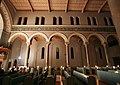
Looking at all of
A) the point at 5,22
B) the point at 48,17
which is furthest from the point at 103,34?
the point at 5,22

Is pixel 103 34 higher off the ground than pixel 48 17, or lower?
lower

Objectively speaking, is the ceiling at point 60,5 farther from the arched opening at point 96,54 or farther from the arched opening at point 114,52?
the arched opening at point 114,52

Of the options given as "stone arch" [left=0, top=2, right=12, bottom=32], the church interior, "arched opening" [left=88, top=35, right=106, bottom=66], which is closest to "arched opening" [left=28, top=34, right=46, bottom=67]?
the church interior

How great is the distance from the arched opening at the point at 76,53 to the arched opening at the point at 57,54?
1.28 meters

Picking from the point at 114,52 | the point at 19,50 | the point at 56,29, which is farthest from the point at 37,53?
the point at 114,52

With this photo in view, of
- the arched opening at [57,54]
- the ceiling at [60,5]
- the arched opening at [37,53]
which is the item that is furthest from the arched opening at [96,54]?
the arched opening at [37,53]

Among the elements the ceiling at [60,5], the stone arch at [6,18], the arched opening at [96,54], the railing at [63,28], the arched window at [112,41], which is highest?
the ceiling at [60,5]

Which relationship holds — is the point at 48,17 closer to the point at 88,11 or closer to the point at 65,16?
the point at 65,16

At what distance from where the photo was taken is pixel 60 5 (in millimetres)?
12539

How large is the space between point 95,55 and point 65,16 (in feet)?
26.3

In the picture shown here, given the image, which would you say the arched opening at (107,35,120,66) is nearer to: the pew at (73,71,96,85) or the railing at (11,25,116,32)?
the railing at (11,25,116,32)

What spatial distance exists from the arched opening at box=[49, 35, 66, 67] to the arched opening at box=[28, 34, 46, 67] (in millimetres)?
1254

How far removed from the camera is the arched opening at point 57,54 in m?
14.4

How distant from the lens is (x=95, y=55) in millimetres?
14812
